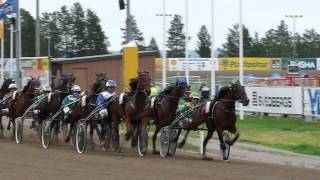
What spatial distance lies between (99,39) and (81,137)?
336 ft

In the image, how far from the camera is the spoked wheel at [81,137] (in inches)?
745

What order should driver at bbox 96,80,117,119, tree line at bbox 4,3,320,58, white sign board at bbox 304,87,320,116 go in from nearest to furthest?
1. driver at bbox 96,80,117,119
2. white sign board at bbox 304,87,320,116
3. tree line at bbox 4,3,320,58

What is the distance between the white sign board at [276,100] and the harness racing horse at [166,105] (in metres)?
11.7

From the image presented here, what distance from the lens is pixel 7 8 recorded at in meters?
34.0

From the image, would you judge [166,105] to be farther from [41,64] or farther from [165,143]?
[41,64]

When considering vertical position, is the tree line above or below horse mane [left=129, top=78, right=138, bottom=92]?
above

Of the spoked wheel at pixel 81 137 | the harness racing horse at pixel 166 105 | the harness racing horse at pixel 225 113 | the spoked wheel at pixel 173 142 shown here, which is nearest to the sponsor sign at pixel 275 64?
the harness racing horse at pixel 166 105

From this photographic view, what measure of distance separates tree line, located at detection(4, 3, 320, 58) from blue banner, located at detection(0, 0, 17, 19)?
68224mm

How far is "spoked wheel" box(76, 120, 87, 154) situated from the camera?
18.9 metres

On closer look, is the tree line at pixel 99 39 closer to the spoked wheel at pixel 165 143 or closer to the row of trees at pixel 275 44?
the row of trees at pixel 275 44

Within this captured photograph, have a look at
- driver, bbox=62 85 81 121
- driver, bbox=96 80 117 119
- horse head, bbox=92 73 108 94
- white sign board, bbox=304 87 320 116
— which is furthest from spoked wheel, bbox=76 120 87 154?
white sign board, bbox=304 87 320 116

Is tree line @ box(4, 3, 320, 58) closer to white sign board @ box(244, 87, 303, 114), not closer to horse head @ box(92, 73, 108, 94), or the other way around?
white sign board @ box(244, 87, 303, 114)

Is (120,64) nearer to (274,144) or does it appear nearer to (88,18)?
(274,144)

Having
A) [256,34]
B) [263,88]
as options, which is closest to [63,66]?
[263,88]
